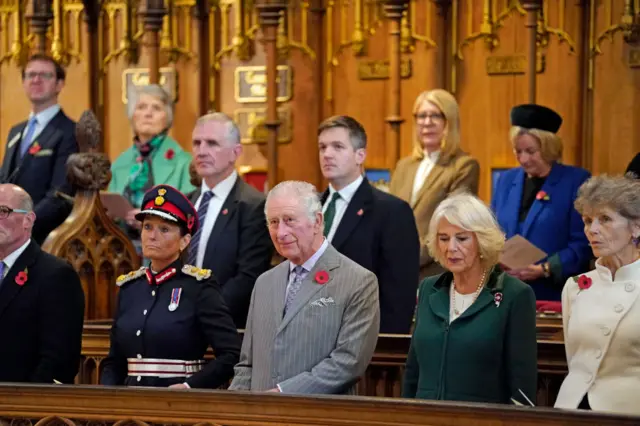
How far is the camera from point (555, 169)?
6.12 meters

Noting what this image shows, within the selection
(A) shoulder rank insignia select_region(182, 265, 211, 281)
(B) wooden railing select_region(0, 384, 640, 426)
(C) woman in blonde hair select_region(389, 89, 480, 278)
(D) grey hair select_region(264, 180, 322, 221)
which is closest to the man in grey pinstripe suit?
(D) grey hair select_region(264, 180, 322, 221)

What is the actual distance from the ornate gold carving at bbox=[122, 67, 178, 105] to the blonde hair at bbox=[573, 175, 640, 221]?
5.41 meters

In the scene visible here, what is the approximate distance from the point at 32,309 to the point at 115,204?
1.92 m

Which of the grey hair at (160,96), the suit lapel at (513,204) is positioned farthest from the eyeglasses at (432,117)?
the grey hair at (160,96)

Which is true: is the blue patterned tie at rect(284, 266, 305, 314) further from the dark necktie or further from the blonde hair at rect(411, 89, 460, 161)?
the blonde hair at rect(411, 89, 460, 161)

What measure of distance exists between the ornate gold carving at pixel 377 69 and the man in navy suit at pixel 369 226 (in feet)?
10.7

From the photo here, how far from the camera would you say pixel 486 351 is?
12.8 feet

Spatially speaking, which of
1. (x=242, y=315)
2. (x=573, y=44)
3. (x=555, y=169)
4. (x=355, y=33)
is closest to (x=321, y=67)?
(x=355, y=33)

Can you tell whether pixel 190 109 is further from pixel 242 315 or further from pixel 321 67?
pixel 242 315

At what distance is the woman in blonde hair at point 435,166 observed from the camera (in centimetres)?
609

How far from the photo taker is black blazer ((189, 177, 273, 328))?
17.0 ft

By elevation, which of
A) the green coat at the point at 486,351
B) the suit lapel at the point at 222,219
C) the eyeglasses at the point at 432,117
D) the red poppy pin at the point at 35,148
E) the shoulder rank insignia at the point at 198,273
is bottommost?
the green coat at the point at 486,351

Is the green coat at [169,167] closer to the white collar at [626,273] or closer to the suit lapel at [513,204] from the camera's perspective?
the suit lapel at [513,204]

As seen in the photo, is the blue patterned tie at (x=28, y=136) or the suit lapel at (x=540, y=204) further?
the blue patterned tie at (x=28, y=136)
